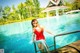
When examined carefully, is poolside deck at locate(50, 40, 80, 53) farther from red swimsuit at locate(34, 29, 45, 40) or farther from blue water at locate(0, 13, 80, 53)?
red swimsuit at locate(34, 29, 45, 40)

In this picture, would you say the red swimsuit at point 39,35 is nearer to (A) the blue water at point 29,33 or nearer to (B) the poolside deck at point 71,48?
(A) the blue water at point 29,33

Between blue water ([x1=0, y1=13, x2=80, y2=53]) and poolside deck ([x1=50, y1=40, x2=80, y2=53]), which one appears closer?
blue water ([x1=0, y1=13, x2=80, y2=53])

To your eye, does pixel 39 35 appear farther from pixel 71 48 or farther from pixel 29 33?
pixel 71 48

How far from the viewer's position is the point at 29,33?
176 cm

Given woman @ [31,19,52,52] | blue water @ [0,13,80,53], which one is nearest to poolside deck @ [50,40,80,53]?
blue water @ [0,13,80,53]

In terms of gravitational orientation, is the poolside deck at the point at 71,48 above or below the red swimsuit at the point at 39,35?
below

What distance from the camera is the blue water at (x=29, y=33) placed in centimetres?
171

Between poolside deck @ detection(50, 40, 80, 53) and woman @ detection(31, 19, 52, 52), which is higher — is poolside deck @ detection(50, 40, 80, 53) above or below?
below

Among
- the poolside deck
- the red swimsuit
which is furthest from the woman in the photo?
the poolside deck

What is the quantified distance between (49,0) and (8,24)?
21.6 inches

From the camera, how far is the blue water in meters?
1.71

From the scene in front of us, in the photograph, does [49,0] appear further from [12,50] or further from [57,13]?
[12,50]

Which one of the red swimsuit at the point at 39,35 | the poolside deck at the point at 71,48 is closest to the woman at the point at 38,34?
the red swimsuit at the point at 39,35

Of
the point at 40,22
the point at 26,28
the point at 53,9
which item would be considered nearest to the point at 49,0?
the point at 53,9
